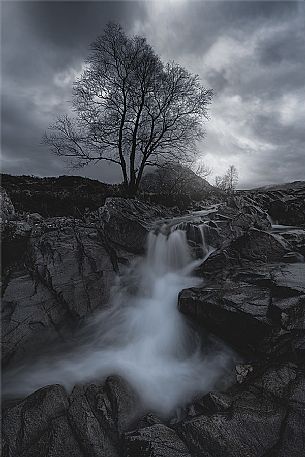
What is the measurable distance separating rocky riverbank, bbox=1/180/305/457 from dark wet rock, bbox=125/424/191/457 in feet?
0.06

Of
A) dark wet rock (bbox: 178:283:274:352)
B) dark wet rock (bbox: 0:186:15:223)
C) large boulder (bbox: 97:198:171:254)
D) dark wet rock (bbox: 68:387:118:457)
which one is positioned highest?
dark wet rock (bbox: 0:186:15:223)

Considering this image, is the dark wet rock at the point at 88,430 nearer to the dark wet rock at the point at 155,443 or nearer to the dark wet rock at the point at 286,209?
the dark wet rock at the point at 155,443

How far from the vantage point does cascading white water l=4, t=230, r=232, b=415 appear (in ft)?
20.6

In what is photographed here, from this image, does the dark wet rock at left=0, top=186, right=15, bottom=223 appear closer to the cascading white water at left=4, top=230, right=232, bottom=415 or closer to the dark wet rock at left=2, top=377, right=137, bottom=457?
the cascading white water at left=4, top=230, right=232, bottom=415

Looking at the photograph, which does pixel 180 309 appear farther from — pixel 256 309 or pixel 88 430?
pixel 88 430

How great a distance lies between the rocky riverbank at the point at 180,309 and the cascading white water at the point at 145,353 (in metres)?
0.39

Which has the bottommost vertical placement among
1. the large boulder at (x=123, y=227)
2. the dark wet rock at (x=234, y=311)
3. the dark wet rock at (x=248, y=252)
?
the dark wet rock at (x=234, y=311)

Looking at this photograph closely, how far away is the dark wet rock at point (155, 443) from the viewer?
4.45 meters

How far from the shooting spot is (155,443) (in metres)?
4.56

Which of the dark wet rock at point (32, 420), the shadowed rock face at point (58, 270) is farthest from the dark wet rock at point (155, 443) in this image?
the shadowed rock face at point (58, 270)

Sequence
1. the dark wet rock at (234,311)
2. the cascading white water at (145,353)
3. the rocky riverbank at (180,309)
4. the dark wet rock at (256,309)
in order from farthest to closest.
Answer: the dark wet rock at (234,311)
the cascading white water at (145,353)
the dark wet rock at (256,309)
the rocky riverbank at (180,309)

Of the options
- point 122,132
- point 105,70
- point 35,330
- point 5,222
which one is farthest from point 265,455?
point 105,70

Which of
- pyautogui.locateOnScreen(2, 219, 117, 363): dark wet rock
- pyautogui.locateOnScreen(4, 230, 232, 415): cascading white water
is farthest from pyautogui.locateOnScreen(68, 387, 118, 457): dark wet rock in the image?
pyautogui.locateOnScreen(2, 219, 117, 363): dark wet rock

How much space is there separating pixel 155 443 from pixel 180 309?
3951 millimetres
